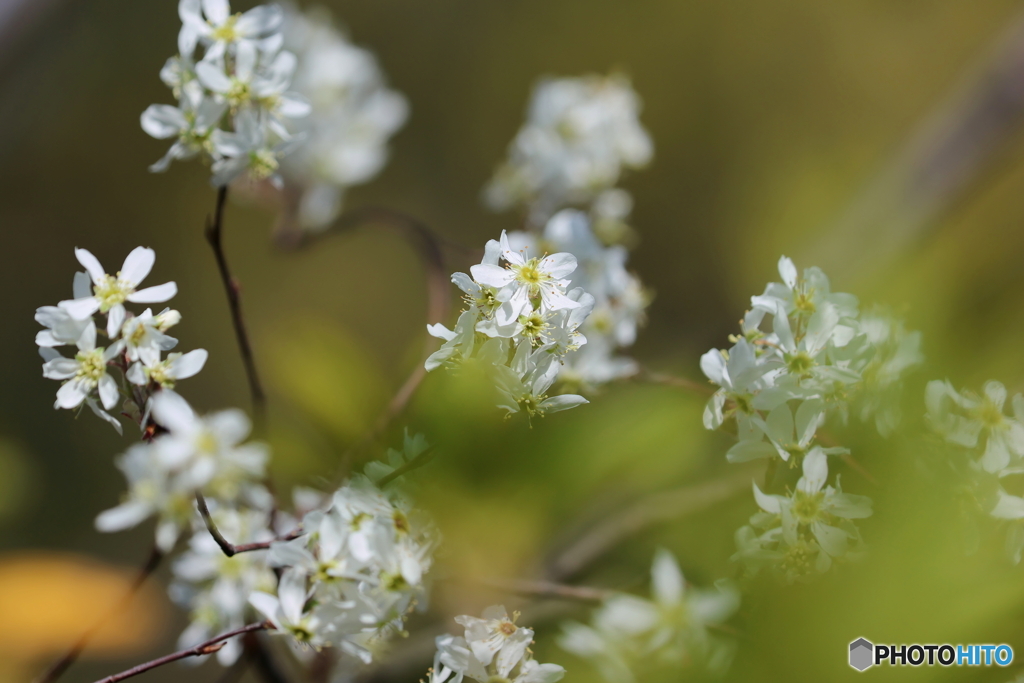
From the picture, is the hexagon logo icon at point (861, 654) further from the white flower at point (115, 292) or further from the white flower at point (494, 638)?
the white flower at point (115, 292)

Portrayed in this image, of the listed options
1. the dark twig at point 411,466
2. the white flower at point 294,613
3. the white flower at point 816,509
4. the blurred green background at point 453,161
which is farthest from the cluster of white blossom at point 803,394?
the blurred green background at point 453,161

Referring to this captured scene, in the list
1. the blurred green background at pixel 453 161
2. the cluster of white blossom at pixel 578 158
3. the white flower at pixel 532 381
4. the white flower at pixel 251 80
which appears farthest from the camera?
the blurred green background at pixel 453 161

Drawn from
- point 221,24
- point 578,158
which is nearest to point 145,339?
point 221,24

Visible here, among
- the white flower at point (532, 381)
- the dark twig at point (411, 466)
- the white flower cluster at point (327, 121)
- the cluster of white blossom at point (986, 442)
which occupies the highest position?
the white flower cluster at point (327, 121)

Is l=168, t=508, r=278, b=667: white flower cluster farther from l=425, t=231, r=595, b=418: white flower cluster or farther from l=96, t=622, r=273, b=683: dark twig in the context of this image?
l=425, t=231, r=595, b=418: white flower cluster

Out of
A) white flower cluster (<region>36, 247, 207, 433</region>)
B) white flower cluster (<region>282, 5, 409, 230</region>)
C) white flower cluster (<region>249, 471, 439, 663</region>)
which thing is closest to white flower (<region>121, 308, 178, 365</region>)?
white flower cluster (<region>36, 247, 207, 433</region>)

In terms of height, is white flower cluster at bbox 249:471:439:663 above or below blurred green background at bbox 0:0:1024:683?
below
